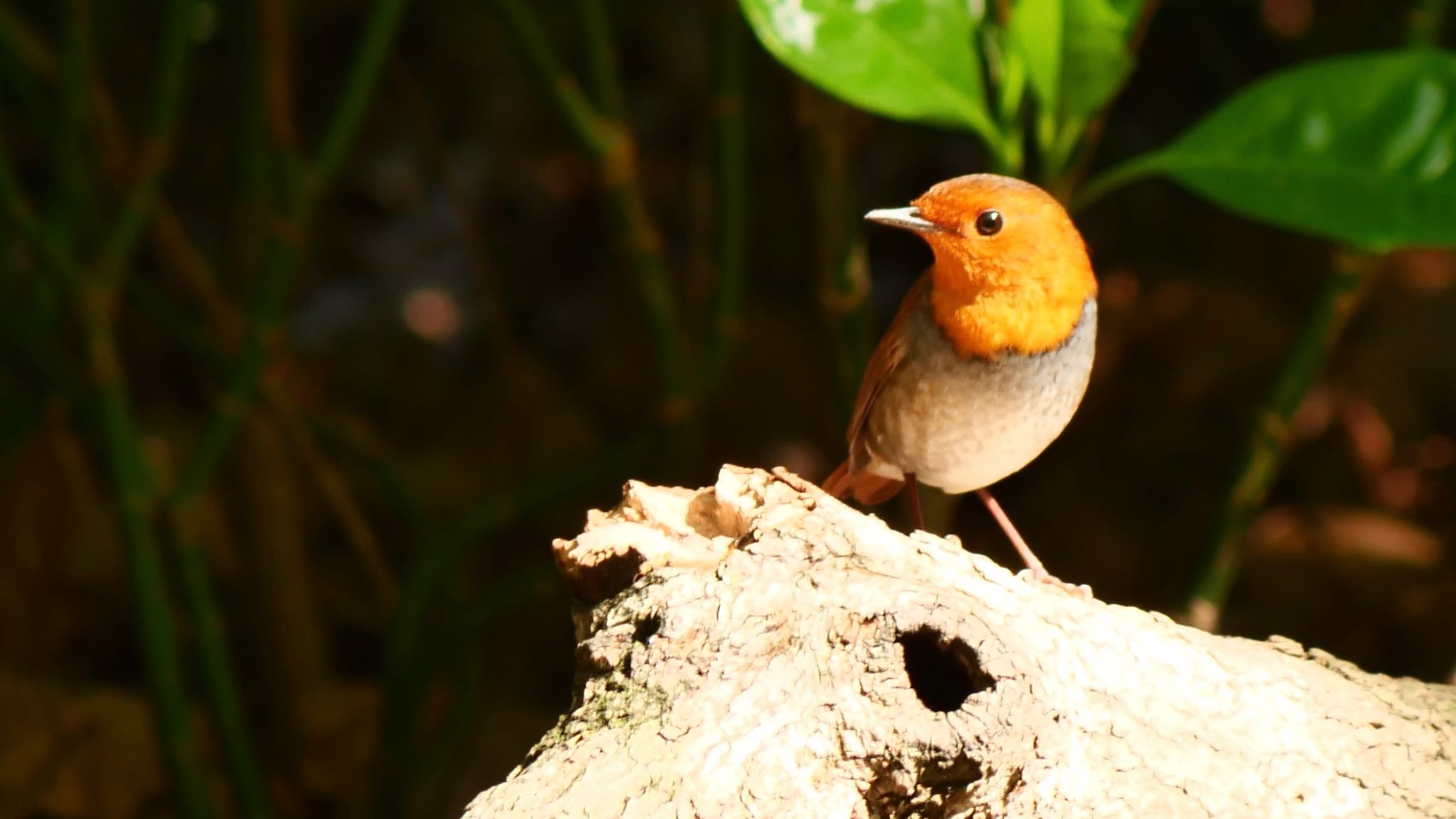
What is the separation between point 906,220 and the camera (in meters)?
2.11

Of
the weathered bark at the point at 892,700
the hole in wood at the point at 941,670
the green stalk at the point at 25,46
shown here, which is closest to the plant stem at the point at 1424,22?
the weathered bark at the point at 892,700

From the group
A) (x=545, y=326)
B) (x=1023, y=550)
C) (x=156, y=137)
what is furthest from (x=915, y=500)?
(x=545, y=326)

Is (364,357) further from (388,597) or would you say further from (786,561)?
(786,561)

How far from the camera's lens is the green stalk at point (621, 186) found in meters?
3.04

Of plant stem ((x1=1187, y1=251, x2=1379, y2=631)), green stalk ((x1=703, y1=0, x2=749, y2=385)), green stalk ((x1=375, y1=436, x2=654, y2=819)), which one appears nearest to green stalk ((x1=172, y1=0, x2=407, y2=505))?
green stalk ((x1=375, y1=436, x2=654, y2=819))

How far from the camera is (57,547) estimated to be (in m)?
4.10

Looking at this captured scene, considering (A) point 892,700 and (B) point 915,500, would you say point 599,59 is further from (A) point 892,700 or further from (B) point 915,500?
(A) point 892,700

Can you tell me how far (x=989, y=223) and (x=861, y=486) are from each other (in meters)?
0.66

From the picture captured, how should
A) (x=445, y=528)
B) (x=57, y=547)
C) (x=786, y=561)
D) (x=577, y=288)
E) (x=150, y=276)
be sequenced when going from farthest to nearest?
1. (x=577, y=288)
2. (x=150, y=276)
3. (x=57, y=547)
4. (x=445, y=528)
5. (x=786, y=561)

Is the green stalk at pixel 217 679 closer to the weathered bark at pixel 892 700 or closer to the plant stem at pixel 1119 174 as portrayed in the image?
the weathered bark at pixel 892 700

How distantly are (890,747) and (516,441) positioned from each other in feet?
11.1

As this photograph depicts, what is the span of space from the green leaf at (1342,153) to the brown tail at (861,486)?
683 mm

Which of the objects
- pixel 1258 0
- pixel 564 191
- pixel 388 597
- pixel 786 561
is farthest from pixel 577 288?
pixel 786 561

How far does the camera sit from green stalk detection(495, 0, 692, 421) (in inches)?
120
